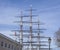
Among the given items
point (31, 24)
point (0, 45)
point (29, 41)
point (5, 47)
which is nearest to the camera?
point (0, 45)

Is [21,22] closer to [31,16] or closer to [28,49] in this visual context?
[31,16]

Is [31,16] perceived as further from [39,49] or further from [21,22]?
[39,49]

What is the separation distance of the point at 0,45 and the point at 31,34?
6919 centimetres

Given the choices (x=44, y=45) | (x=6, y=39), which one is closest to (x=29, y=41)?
(x=44, y=45)

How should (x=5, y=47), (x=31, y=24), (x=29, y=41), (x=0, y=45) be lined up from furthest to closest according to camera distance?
(x=31, y=24), (x=29, y=41), (x=5, y=47), (x=0, y=45)

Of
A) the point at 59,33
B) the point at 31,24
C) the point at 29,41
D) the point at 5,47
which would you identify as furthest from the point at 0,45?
the point at 31,24

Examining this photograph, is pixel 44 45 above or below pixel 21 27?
below

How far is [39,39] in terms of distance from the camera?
114500 mm

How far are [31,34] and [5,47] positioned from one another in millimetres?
64906

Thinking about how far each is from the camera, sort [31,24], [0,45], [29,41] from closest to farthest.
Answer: [0,45]
[29,41]
[31,24]

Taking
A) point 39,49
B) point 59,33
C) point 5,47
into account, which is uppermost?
point 59,33

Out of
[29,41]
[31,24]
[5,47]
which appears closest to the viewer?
[5,47]

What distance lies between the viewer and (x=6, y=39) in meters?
45.1

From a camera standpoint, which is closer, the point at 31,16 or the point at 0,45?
the point at 0,45
